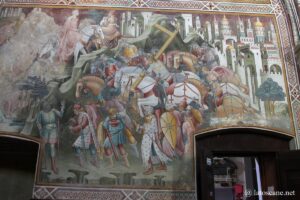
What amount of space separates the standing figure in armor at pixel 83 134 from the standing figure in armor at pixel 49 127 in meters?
0.31

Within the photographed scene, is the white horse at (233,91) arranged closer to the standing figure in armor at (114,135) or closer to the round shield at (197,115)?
the round shield at (197,115)

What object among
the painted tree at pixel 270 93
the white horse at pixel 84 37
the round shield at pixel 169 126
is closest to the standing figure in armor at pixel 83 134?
the white horse at pixel 84 37

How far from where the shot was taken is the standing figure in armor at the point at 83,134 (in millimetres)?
5883

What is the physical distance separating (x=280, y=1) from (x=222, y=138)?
355 centimetres

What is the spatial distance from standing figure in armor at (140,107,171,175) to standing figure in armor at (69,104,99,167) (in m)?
0.89

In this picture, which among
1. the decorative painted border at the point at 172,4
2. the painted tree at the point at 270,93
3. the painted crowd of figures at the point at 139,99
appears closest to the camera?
the painted crowd of figures at the point at 139,99

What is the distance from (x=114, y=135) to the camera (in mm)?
6031

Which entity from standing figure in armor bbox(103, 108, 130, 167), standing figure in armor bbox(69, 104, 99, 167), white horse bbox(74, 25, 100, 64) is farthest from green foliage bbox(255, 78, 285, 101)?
white horse bbox(74, 25, 100, 64)

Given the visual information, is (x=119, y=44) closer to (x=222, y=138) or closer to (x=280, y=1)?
(x=222, y=138)

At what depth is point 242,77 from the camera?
663 centimetres

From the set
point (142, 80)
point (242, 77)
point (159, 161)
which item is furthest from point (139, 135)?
point (242, 77)

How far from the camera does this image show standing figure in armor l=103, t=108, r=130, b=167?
19.4ft

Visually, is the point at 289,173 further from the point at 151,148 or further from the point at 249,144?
the point at 151,148

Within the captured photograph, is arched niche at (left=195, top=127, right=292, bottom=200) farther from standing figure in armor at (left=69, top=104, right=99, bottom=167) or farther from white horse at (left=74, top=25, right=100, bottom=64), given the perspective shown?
white horse at (left=74, top=25, right=100, bottom=64)
